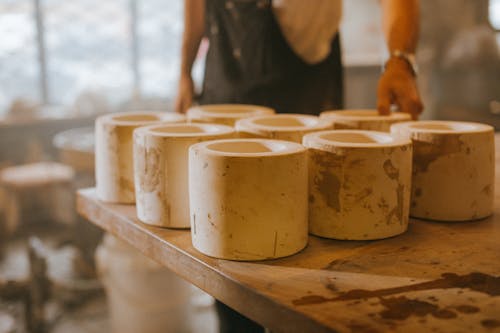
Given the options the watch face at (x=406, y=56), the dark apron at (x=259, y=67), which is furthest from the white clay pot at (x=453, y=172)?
the dark apron at (x=259, y=67)

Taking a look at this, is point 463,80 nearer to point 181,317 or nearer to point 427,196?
point 181,317

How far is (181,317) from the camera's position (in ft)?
7.45

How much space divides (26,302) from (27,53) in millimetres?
2751

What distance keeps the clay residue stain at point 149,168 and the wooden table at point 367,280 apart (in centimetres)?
8

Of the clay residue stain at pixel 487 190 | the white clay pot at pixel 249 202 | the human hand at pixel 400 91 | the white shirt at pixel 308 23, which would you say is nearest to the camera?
the white clay pot at pixel 249 202

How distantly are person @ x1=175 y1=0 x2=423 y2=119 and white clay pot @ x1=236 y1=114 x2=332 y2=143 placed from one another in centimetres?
79

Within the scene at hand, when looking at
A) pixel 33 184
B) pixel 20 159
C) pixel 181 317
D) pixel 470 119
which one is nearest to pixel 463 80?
pixel 470 119

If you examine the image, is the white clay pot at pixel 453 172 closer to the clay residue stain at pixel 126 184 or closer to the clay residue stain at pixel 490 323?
the clay residue stain at pixel 490 323

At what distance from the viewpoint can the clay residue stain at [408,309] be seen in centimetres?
69

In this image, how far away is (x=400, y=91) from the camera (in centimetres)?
147

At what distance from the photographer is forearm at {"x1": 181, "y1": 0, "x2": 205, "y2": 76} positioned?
7.28 ft

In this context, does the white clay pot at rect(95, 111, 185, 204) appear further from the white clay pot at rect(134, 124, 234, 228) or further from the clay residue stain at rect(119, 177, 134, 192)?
the white clay pot at rect(134, 124, 234, 228)

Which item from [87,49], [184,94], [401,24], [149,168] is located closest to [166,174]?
[149,168]

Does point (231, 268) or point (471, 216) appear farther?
point (471, 216)
